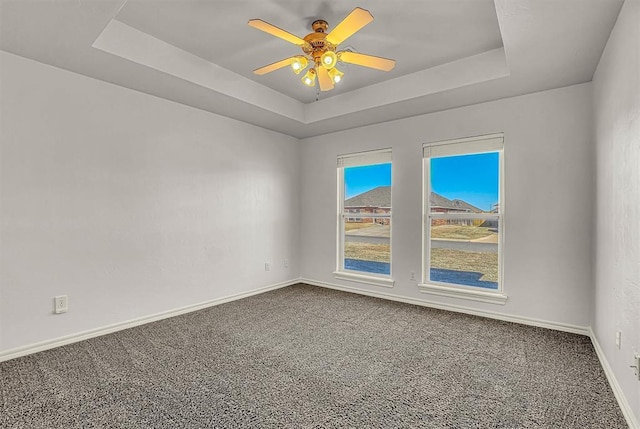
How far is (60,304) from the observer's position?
2.75 meters

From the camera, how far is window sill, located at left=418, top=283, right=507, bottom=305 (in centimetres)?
348

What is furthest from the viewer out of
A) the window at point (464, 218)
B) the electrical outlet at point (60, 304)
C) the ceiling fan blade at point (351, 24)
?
the window at point (464, 218)

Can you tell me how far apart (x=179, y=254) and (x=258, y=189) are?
1416 millimetres

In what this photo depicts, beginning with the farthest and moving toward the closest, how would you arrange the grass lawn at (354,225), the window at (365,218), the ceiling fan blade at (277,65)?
the grass lawn at (354,225) < the window at (365,218) < the ceiling fan blade at (277,65)

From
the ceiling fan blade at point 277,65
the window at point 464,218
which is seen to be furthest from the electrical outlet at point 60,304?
the window at point 464,218

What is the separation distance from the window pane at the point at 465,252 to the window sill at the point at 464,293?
125 millimetres

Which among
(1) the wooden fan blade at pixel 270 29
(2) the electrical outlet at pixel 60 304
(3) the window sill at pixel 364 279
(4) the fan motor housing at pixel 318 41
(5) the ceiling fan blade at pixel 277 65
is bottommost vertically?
(3) the window sill at pixel 364 279

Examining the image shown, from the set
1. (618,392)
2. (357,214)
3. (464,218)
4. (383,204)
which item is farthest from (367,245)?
(618,392)

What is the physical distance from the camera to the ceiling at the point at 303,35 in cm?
211

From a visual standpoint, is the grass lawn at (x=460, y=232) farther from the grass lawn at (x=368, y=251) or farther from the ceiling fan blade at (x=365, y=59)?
the ceiling fan blade at (x=365, y=59)

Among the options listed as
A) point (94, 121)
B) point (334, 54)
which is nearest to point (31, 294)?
point (94, 121)

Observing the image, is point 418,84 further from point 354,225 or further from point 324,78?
point 354,225

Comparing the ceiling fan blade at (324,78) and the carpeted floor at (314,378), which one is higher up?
the ceiling fan blade at (324,78)

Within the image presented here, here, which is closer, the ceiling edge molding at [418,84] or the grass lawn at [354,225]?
the ceiling edge molding at [418,84]
